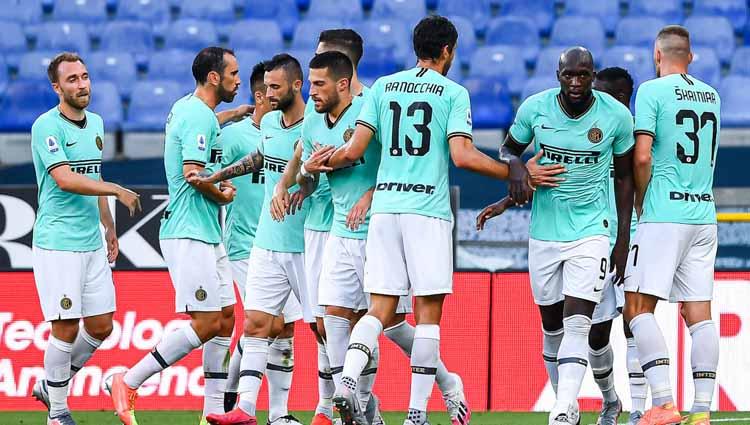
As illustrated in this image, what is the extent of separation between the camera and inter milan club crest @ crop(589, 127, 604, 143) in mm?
7203

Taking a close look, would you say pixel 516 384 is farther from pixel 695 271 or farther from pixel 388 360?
pixel 695 271

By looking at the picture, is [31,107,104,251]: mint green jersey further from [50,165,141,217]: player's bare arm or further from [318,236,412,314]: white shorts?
[318,236,412,314]: white shorts

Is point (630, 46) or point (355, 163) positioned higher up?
point (630, 46)

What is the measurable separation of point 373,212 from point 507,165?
0.80 meters

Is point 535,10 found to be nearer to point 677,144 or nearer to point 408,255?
point 677,144

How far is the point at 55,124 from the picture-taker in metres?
8.09

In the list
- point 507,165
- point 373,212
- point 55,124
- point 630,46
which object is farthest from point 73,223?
point 630,46

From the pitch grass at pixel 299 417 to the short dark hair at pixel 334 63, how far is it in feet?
9.52

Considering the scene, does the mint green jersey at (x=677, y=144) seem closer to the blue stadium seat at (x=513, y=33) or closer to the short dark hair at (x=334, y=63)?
the short dark hair at (x=334, y=63)

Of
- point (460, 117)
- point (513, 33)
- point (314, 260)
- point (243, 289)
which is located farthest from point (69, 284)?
point (513, 33)

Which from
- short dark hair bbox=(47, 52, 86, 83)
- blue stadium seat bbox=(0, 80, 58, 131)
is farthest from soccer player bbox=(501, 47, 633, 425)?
blue stadium seat bbox=(0, 80, 58, 131)

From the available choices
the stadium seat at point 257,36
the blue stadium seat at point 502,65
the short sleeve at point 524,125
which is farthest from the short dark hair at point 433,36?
the stadium seat at point 257,36

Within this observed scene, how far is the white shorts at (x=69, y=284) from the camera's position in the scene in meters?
8.08

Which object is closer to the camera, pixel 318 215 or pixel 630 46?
pixel 318 215
